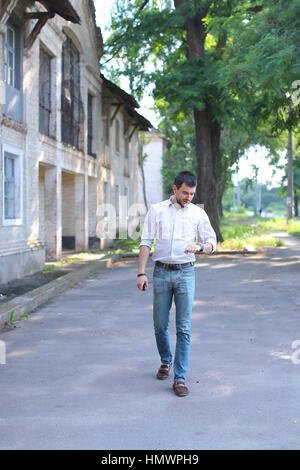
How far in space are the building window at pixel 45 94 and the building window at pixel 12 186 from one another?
3.34m

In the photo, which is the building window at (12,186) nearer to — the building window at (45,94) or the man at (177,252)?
the building window at (45,94)

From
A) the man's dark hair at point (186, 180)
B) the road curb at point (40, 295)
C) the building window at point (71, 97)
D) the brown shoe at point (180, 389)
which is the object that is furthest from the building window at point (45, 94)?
the brown shoe at point (180, 389)

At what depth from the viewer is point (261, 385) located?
5.35 m

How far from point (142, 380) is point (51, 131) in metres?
13.2

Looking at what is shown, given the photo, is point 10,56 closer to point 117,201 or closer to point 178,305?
point 178,305

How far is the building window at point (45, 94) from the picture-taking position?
1697 centimetres

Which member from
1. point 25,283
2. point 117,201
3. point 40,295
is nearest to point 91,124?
point 117,201

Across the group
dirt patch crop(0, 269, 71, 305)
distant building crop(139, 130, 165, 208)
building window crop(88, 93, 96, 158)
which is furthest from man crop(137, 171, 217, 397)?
distant building crop(139, 130, 165, 208)

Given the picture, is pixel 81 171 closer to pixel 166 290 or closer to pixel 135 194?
pixel 135 194

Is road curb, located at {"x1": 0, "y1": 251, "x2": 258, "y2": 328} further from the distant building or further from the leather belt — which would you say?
the distant building

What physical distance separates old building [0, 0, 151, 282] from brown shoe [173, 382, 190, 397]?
26.2 ft

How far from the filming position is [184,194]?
5.35 metres
